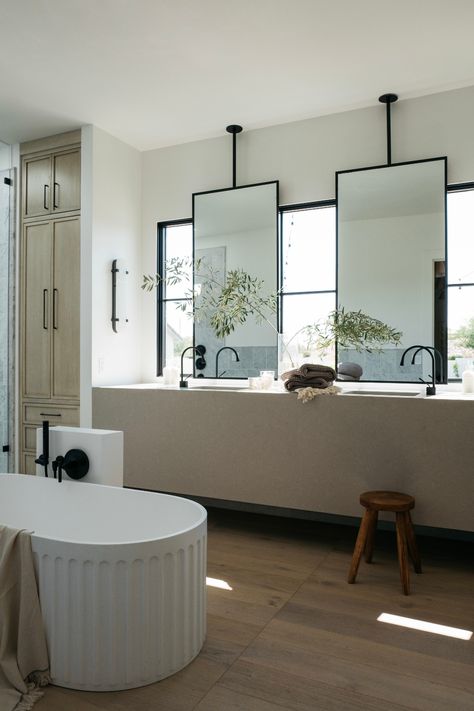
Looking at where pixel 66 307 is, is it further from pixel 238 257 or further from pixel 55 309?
pixel 238 257

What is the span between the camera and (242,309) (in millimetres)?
3846

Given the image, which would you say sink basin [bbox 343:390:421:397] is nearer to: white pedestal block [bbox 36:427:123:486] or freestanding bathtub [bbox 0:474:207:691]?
white pedestal block [bbox 36:427:123:486]

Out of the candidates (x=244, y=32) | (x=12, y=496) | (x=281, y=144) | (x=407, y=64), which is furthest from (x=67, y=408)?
(x=407, y=64)

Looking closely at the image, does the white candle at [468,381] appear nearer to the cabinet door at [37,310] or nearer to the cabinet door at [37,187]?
the cabinet door at [37,310]

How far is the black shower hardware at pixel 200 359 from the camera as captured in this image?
4.07 metres

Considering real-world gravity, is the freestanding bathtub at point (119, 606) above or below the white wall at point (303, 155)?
below

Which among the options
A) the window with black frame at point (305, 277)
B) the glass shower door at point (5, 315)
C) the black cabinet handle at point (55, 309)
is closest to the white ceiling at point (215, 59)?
the glass shower door at point (5, 315)

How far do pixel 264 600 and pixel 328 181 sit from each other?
266 cm

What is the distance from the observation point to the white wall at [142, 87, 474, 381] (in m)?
3.42

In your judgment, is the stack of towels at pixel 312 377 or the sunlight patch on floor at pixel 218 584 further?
the stack of towels at pixel 312 377

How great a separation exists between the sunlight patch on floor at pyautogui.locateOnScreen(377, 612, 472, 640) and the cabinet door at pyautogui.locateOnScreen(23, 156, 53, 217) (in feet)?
11.5

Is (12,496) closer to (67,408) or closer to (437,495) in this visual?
(67,408)

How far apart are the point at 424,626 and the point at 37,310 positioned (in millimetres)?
3326

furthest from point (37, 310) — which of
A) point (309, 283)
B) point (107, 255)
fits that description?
point (309, 283)
